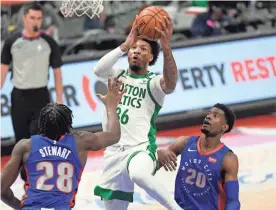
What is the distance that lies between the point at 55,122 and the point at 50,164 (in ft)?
1.07

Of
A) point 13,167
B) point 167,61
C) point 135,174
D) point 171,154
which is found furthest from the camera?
point 167,61

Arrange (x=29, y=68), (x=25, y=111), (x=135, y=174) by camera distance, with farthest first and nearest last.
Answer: (x=29, y=68) → (x=25, y=111) → (x=135, y=174)

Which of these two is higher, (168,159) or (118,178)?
(168,159)

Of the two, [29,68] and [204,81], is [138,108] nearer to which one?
[29,68]

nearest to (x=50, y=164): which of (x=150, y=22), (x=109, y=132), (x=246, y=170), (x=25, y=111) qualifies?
(x=109, y=132)

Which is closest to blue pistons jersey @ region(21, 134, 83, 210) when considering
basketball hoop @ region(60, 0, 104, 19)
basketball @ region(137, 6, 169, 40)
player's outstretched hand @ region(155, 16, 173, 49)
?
player's outstretched hand @ region(155, 16, 173, 49)

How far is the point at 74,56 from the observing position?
43.2 feet

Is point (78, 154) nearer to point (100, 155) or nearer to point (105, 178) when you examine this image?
point (105, 178)

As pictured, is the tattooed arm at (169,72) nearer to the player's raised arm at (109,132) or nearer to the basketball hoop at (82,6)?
the player's raised arm at (109,132)

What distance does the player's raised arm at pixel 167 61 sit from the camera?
816 cm

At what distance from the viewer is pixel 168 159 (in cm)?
796

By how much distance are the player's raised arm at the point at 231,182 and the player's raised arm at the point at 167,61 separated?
1011 mm

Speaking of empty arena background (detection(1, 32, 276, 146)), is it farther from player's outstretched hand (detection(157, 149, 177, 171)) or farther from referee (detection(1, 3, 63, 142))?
player's outstretched hand (detection(157, 149, 177, 171))

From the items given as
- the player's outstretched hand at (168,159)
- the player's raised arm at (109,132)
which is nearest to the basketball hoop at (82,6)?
the player's outstretched hand at (168,159)
